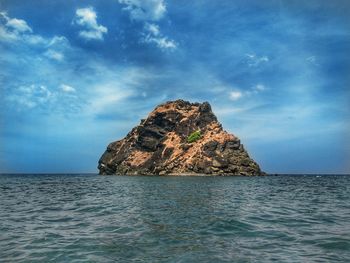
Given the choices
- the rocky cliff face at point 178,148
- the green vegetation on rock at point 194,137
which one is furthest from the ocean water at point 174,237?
the green vegetation on rock at point 194,137

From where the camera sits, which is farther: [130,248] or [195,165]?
[195,165]

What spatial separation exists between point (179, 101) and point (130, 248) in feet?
580

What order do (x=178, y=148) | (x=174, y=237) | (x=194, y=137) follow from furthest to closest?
(x=178, y=148) → (x=194, y=137) → (x=174, y=237)

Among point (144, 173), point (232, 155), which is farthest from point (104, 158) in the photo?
point (232, 155)

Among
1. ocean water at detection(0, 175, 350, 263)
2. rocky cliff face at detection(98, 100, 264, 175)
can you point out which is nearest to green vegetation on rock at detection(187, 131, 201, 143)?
rocky cliff face at detection(98, 100, 264, 175)

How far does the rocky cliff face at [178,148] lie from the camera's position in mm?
148750

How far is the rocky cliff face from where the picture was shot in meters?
149

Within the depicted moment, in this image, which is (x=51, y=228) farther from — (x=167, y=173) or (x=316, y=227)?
(x=167, y=173)

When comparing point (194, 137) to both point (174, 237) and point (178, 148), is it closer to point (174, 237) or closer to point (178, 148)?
point (178, 148)

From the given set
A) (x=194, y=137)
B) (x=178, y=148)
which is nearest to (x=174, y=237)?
(x=178, y=148)

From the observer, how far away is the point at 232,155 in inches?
5935

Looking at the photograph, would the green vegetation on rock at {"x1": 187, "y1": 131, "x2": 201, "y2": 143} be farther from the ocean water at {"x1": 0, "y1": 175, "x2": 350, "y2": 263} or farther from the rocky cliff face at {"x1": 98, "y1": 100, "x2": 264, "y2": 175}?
the ocean water at {"x1": 0, "y1": 175, "x2": 350, "y2": 263}

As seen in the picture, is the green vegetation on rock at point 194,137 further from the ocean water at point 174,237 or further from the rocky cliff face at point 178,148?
the ocean water at point 174,237

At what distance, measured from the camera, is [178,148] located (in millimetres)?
164625
